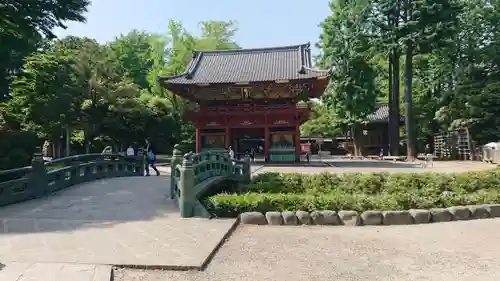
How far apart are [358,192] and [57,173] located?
934cm

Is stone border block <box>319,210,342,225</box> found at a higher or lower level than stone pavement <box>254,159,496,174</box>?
lower

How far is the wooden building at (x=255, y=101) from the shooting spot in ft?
89.1

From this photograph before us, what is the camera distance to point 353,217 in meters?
9.01

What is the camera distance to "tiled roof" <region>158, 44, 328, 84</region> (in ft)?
90.4

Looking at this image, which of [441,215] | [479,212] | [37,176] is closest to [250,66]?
[37,176]

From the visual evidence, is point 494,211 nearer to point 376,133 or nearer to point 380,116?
point 380,116

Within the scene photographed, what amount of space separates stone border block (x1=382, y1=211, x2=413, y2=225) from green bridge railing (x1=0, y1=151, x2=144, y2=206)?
902cm

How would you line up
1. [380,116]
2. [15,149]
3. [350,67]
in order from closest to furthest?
[15,149] → [350,67] → [380,116]

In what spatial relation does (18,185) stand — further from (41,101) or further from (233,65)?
(233,65)

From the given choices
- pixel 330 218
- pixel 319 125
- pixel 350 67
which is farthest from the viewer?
pixel 319 125

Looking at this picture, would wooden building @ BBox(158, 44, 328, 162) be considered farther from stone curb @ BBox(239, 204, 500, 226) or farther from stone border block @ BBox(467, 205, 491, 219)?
stone curb @ BBox(239, 204, 500, 226)

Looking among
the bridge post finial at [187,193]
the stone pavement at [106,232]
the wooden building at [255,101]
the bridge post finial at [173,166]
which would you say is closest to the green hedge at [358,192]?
the bridge post finial at [187,193]

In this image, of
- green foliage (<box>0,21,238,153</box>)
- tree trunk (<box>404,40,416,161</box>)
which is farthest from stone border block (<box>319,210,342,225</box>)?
tree trunk (<box>404,40,416,161</box>)

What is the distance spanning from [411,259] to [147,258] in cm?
401
